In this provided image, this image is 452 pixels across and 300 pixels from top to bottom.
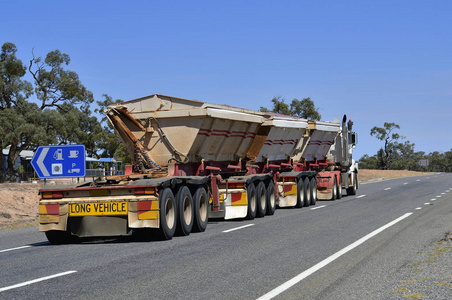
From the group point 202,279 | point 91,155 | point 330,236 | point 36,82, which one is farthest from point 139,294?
point 91,155

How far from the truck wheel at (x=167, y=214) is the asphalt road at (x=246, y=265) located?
0.91ft

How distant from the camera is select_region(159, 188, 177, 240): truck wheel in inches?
508

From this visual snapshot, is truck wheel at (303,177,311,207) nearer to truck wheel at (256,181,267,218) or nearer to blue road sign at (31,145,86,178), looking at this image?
truck wheel at (256,181,267,218)

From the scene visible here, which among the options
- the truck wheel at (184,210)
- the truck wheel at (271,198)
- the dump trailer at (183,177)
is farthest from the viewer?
the truck wheel at (271,198)

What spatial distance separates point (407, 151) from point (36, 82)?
102 m

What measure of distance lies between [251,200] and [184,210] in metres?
5.20

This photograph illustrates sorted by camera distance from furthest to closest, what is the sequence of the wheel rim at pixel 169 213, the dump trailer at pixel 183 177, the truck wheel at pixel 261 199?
the truck wheel at pixel 261 199, the wheel rim at pixel 169 213, the dump trailer at pixel 183 177

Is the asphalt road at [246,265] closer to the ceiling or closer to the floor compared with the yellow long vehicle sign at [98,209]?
closer to the floor

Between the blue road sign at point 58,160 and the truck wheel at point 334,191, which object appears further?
the truck wheel at point 334,191

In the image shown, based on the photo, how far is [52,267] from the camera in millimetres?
9648

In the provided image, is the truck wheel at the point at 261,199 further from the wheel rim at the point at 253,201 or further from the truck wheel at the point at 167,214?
the truck wheel at the point at 167,214

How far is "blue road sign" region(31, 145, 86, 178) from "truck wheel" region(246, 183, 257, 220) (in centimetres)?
501

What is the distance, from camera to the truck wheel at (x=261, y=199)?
64.6ft

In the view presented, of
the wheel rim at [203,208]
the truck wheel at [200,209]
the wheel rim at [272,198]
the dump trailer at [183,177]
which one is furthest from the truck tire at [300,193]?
the wheel rim at [203,208]
